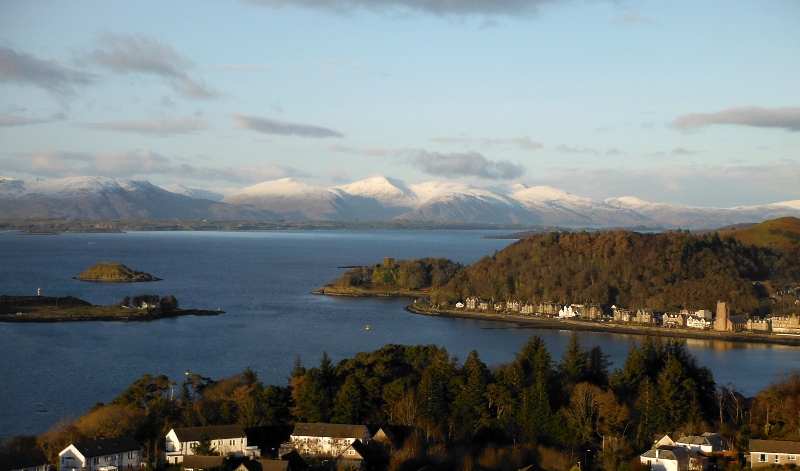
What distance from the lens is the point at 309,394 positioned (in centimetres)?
1152

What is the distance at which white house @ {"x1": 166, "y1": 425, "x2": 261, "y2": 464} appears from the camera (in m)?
9.77

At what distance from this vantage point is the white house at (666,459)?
368 inches

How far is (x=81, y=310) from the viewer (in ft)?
85.2

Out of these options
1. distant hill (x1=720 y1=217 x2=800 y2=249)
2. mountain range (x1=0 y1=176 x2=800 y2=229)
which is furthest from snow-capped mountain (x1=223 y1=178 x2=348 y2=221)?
distant hill (x1=720 y1=217 x2=800 y2=249)

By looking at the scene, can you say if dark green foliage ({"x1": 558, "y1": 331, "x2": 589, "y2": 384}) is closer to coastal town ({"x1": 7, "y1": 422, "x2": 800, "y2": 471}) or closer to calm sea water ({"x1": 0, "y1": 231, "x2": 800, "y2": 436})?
coastal town ({"x1": 7, "y1": 422, "x2": 800, "y2": 471})

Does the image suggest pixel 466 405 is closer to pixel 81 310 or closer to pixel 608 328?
pixel 608 328

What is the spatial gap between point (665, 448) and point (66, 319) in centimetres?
1914

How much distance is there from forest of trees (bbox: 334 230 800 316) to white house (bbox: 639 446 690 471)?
64.4 ft

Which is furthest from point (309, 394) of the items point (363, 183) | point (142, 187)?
point (363, 183)

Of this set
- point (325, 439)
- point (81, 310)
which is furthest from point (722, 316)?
point (325, 439)

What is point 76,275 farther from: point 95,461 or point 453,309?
point 95,461

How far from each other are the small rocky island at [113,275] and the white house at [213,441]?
2813 cm

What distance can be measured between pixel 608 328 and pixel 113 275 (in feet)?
69.9

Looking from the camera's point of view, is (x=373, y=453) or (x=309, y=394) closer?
(x=373, y=453)
